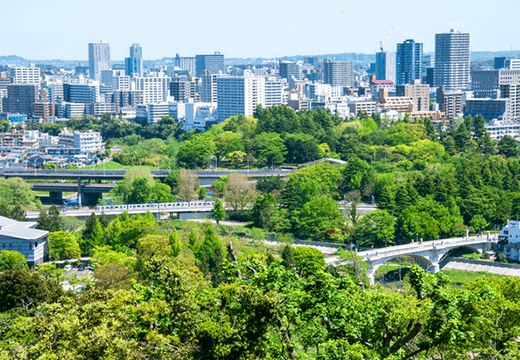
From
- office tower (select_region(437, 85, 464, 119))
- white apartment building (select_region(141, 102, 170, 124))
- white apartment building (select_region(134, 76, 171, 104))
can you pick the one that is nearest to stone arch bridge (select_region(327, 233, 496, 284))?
office tower (select_region(437, 85, 464, 119))

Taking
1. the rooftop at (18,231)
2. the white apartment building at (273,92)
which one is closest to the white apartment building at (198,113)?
the white apartment building at (273,92)

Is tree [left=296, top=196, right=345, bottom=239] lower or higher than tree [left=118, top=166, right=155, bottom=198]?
lower

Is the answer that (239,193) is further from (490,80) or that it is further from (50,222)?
(490,80)

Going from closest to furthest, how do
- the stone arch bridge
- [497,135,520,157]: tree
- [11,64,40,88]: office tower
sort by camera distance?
the stone arch bridge
[497,135,520,157]: tree
[11,64,40,88]: office tower

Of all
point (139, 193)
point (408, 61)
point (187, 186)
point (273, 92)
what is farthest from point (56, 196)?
point (408, 61)

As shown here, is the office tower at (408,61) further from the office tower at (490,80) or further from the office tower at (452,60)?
the office tower at (490,80)

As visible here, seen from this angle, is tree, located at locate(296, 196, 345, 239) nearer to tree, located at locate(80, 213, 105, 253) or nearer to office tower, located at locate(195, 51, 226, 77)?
tree, located at locate(80, 213, 105, 253)

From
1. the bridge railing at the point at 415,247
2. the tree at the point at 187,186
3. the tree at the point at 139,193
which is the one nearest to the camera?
the bridge railing at the point at 415,247
